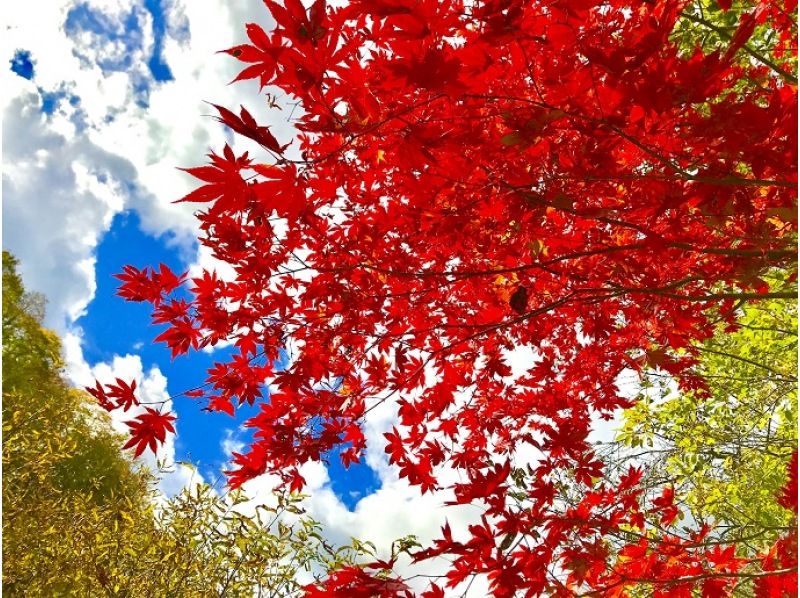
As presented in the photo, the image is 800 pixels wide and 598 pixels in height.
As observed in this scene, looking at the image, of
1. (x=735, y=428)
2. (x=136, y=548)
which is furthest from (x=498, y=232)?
(x=735, y=428)

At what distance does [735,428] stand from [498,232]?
5.42 m

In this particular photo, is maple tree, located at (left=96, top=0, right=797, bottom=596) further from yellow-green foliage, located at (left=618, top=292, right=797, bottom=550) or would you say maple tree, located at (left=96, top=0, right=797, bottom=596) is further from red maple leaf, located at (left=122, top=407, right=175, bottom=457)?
yellow-green foliage, located at (left=618, top=292, right=797, bottom=550)

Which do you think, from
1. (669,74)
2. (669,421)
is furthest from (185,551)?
(669,421)

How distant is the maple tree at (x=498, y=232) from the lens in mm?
1716

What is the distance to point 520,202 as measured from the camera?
250 cm

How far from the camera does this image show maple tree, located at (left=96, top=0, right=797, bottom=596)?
1716 mm

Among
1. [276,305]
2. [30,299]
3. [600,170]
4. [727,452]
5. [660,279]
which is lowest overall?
[600,170]

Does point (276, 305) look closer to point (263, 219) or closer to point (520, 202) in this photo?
point (263, 219)

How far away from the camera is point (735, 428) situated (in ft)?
22.2

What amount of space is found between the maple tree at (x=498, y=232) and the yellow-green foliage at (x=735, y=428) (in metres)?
2.37

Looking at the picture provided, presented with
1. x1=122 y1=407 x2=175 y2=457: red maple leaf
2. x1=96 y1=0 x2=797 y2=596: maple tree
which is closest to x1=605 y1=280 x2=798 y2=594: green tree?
x1=96 y1=0 x2=797 y2=596: maple tree

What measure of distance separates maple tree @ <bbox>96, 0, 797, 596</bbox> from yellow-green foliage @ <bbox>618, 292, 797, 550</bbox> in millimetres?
2368

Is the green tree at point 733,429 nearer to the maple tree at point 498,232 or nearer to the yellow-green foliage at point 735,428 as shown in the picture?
the yellow-green foliage at point 735,428

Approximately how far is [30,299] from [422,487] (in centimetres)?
2163
